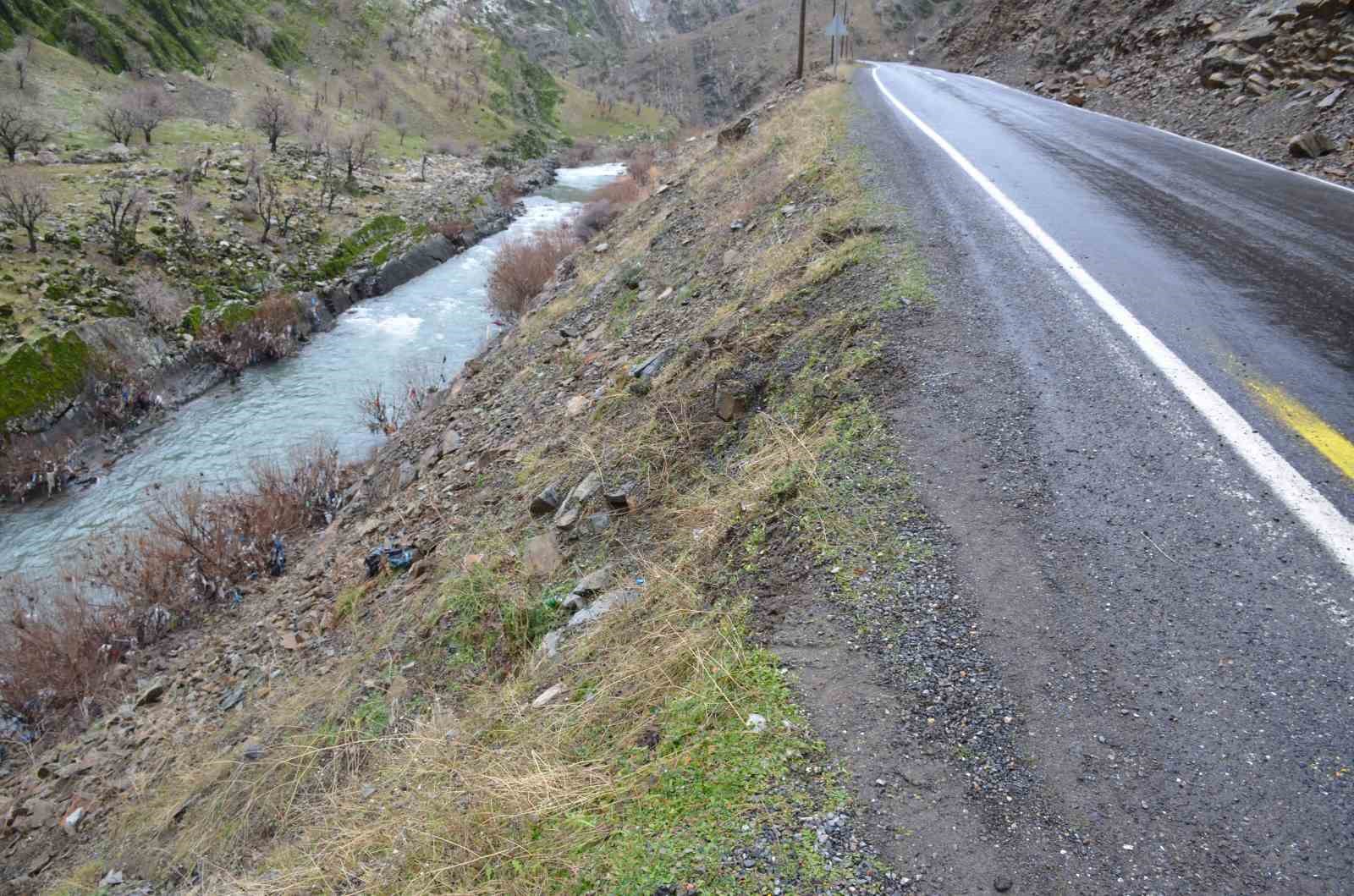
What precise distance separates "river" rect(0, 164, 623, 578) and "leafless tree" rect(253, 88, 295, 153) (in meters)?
12.6

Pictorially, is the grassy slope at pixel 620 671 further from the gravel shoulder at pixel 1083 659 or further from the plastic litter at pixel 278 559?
the plastic litter at pixel 278 559

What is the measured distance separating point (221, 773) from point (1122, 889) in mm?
5867

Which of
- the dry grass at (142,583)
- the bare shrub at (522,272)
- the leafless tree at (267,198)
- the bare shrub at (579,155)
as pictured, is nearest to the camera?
the dry grass at (142,583)

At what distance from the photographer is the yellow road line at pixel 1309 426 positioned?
3186 millimetres

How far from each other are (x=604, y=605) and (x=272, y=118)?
34172 millimetres

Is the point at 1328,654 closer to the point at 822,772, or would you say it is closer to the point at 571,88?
the point at 822,772

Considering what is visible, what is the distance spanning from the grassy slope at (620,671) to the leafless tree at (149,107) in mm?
27507

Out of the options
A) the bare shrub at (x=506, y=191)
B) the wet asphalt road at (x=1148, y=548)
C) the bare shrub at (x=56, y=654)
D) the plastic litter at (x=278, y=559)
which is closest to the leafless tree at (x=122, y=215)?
the bare shrub at (x=56, y=654)

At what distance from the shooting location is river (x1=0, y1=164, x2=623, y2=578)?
11875 millimetres

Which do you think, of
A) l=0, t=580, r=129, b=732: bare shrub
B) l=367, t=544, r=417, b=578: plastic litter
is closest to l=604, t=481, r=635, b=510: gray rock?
l=367, t=544, r=417, b=578: plastic litter

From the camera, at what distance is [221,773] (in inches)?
211

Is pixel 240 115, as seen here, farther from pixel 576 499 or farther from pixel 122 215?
pixel 576 499

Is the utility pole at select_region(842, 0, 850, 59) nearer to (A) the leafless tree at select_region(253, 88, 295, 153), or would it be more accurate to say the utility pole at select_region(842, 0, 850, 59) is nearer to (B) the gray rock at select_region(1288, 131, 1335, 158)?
(B) the gray rock at select_region(1288, 131, 1335, 158)

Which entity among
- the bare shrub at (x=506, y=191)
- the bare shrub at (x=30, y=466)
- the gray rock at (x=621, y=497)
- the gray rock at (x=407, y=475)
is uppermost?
the bare shrub at (x=506, y=191)
